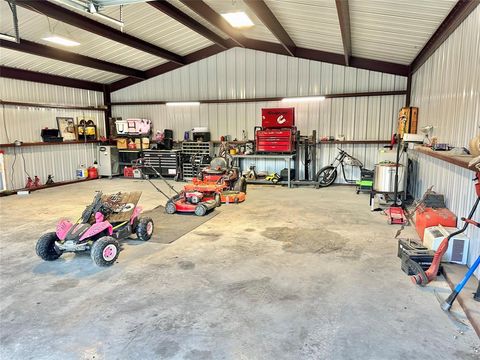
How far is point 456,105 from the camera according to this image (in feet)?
13.9

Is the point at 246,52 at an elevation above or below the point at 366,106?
above


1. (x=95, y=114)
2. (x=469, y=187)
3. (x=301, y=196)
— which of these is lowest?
(x=301, y=196)

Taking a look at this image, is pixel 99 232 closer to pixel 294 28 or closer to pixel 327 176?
pixel 294 28

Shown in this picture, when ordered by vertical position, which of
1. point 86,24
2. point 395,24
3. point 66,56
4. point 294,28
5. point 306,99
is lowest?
point 306,99

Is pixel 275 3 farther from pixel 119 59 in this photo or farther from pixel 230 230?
pixel 119 59

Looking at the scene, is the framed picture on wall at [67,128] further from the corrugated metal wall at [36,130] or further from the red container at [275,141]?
the red container at [275,141]

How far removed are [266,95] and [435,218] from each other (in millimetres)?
7078

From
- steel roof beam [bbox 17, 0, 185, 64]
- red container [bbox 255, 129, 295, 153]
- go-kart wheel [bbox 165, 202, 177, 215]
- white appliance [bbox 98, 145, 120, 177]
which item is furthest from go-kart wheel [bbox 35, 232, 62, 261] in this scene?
white appliance [bbox 98, 145, 120, 177]

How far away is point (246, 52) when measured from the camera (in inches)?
403

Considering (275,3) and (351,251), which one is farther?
(275,3)

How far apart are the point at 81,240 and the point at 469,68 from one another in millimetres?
4986

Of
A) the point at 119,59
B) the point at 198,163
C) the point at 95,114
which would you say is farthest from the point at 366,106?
the point at 95,114

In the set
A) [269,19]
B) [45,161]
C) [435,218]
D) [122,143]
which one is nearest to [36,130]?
[45,161]

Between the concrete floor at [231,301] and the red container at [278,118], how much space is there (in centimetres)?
456
